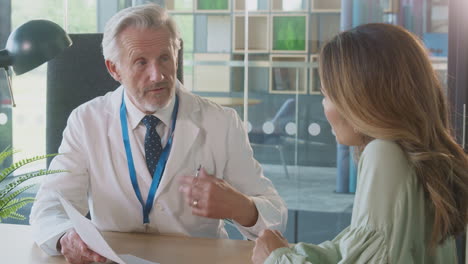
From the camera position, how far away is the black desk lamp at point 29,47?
5.80 ft

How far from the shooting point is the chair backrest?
2477mm

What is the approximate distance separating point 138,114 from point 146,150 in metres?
0.13

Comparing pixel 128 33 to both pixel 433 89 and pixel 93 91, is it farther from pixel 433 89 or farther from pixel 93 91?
pixel 433 89

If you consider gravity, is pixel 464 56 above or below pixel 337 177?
above

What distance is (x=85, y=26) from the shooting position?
433cm

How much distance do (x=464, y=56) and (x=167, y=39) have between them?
2.09 meters

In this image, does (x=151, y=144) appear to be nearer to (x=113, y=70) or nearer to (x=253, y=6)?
(x=113, y=70)

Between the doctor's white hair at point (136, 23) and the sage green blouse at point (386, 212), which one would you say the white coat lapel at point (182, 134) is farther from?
the sage green blouse at point (386, 212)

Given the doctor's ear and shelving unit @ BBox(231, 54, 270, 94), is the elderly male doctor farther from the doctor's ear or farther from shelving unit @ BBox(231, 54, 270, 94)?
shelving unit @ BBox(231, 54, 270, 94)

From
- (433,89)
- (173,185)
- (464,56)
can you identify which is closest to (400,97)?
(433,89)

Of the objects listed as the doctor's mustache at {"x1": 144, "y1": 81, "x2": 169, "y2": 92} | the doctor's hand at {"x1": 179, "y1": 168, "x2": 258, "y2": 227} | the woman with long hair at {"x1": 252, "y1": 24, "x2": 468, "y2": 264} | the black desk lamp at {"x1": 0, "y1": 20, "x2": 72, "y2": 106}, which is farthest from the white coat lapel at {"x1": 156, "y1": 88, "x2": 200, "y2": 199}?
the woman with long hair at {"x1": 252, "y1": 24, "x2": 468, "y2": 264}

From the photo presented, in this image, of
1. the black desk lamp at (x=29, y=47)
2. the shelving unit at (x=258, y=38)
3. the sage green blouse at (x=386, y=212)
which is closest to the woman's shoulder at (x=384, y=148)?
the sage green blouse at (x=386, y=212)

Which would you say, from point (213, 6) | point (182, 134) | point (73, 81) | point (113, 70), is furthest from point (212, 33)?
point (182, 134)

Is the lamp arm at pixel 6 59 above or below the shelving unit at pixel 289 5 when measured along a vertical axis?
below
